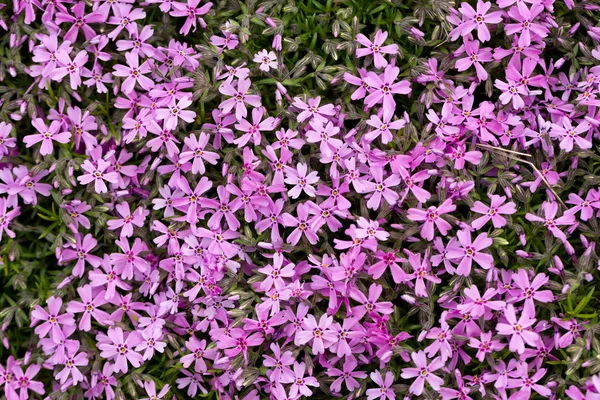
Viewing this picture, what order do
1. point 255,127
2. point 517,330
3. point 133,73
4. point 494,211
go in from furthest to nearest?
1. point 133,73
2. point 255,127
3. point 494,211
4. point 517,330

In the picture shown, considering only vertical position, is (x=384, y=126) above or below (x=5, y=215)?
above

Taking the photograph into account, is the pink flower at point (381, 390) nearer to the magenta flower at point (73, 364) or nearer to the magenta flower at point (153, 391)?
the magenta flower at point (153, 391)

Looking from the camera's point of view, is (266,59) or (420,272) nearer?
(420,272)

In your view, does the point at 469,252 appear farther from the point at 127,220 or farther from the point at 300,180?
the point at 127,220

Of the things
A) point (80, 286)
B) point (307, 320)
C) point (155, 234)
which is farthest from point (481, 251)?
point (80, 286)

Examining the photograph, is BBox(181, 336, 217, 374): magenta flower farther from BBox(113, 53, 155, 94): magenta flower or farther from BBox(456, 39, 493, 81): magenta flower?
BBox(456, 39, 493, 81): magenta flower

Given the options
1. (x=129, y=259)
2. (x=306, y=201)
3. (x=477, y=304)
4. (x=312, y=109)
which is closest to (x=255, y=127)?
(x=312, y=109)
